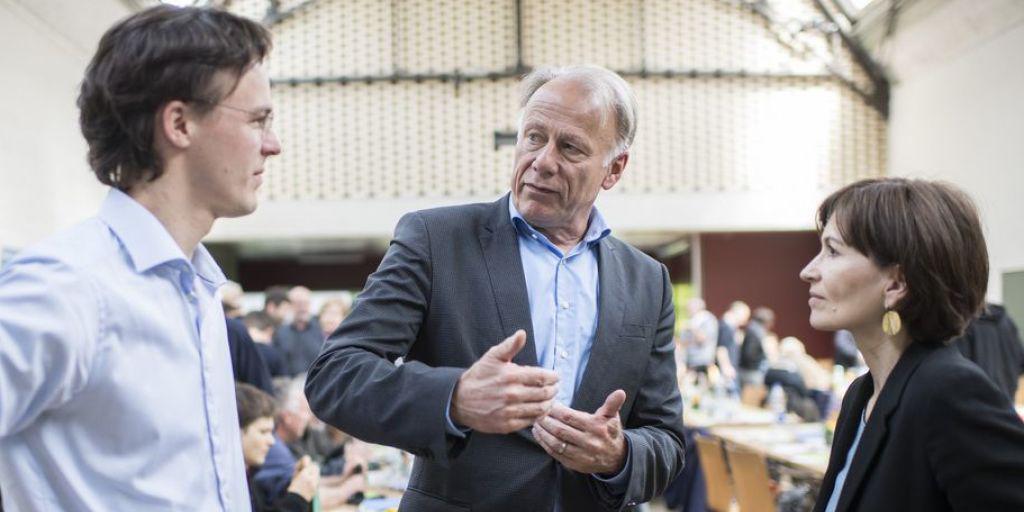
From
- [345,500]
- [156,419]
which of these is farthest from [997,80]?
[156,419]

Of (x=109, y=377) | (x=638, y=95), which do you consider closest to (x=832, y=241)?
(x=109, y=377)

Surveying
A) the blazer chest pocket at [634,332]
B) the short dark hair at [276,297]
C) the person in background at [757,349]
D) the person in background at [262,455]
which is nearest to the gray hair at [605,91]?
the blazer chest pocket at [634,332]

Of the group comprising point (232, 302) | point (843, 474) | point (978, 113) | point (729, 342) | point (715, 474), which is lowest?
point (729, 342)

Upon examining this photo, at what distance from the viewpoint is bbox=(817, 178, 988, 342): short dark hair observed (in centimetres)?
185

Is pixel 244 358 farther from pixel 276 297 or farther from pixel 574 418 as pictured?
pixel 276 297

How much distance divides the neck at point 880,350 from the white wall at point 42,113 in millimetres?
6688

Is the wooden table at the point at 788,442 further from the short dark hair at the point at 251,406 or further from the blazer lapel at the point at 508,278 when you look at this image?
the blazer lapel at the point at 508,278

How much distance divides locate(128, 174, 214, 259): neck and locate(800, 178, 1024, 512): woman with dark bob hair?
1247mm

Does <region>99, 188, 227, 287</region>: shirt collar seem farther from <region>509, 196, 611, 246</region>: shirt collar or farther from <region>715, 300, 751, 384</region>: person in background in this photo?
<region>715, 300, 751, 384</region>: person in background

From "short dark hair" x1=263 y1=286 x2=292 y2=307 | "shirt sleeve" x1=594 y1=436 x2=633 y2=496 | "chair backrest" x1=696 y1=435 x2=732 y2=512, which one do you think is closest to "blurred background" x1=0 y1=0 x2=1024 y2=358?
"short dark hair" x1=263 y1=286 x2=292 y2=307

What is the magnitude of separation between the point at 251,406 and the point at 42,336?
9.16 feet

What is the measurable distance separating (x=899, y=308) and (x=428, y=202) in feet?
31.3

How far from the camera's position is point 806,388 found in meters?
8.55

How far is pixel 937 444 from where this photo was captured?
1.68 meters
